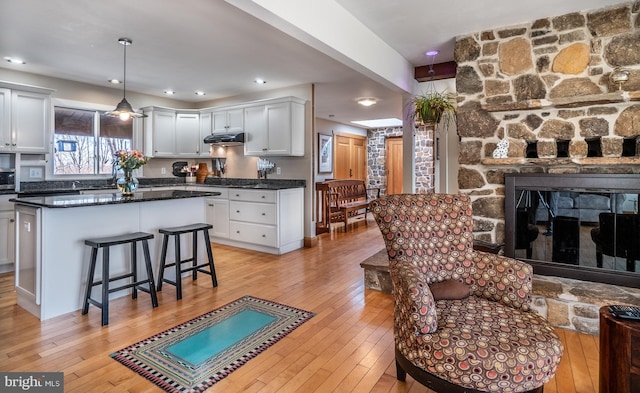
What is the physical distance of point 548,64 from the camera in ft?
10.0

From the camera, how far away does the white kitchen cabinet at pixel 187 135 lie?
20.4ft

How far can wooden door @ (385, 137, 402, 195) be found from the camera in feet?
32.6

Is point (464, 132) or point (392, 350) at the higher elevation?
point (464, 132)

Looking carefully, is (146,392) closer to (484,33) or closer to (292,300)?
(292,300)

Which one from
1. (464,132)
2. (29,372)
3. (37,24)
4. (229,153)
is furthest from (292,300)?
(229,153)

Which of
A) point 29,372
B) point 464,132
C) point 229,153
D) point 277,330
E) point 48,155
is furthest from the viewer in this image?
point 229,153

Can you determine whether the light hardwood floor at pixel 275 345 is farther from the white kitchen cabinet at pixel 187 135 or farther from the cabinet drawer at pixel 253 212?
the white kitchen cabinet at pixel 187 135

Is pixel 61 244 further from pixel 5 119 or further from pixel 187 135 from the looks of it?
pixel 187 135

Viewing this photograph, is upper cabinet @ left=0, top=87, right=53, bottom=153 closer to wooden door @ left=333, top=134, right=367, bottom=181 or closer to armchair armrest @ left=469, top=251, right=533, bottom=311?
armchair armrest @ left=469, top=251, right=533, bottom=311

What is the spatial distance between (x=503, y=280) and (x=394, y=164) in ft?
27.1

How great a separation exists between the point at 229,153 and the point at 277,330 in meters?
4.43

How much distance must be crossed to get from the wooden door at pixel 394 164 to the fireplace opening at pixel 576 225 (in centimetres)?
682

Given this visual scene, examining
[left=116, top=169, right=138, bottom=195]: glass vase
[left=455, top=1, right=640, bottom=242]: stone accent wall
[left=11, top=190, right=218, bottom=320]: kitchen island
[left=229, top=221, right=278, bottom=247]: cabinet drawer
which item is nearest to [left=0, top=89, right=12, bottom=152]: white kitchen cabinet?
[left=11, top=190, right=218, bottom=320]: kitchen island

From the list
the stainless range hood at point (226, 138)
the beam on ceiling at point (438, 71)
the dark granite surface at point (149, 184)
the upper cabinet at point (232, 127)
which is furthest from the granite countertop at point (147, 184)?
the beam on ceiling at point (438, 71)
